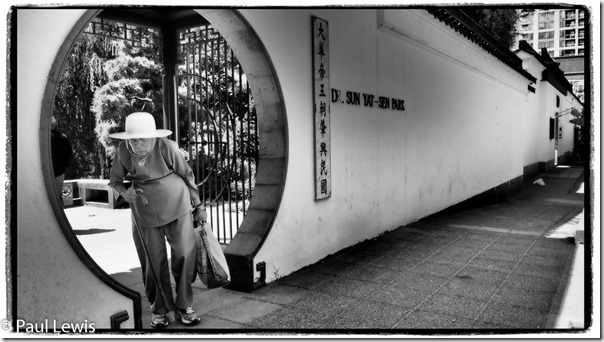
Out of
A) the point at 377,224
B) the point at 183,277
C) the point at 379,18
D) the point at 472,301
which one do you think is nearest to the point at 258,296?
the point at 183,277

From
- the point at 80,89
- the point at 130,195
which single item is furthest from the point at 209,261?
the point at 80,89

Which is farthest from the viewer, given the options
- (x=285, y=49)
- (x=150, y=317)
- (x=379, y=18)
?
(x=379, y=18)

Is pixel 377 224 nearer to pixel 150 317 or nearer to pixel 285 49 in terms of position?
pixel 285 49

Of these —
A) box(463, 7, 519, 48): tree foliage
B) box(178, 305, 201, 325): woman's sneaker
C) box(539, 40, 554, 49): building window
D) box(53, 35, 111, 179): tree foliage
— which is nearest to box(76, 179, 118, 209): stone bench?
box(53, 35, 111, 179): tree foliage

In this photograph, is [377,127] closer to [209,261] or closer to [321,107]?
[321,107]

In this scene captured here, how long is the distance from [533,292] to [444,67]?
218 inches

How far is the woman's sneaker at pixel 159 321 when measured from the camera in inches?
142

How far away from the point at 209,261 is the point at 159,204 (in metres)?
0.57

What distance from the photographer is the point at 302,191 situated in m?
5.06

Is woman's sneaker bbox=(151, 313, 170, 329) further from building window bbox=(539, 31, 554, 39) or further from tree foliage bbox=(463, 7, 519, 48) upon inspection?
building window bbox=(539, 31, 554, 39)

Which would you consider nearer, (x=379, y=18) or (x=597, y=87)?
(x=597, y=87)

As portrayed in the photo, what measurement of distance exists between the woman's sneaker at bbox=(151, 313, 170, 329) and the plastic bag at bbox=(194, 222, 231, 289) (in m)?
0.42

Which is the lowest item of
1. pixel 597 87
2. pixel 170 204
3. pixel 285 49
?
pixel 170 204

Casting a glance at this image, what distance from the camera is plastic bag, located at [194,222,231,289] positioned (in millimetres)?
3602
